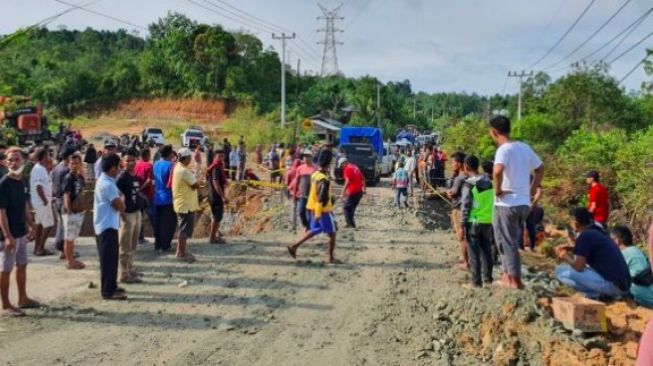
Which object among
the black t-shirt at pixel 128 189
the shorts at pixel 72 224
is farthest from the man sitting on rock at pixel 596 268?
the shorts at pixel 72 224

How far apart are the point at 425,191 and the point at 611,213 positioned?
241 inches

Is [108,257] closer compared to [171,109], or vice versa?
[108,257]

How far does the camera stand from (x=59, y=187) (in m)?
10.5

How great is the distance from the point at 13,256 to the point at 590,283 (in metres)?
6.91

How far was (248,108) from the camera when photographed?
215ft

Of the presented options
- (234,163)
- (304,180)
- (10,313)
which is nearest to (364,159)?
(234,163)

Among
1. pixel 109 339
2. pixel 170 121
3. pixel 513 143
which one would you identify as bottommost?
pixel 109 339

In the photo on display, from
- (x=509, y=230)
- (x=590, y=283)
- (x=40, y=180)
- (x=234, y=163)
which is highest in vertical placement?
(x=234, y=163)

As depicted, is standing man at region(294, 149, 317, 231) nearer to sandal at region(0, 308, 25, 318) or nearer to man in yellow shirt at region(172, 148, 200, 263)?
man in yellow shirt at region(172, 148, 200, 263)

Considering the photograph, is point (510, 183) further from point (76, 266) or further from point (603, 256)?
point (76, 266)

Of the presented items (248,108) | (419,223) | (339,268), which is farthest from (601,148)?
(248,108)

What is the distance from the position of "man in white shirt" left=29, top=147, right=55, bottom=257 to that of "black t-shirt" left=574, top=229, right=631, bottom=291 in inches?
312

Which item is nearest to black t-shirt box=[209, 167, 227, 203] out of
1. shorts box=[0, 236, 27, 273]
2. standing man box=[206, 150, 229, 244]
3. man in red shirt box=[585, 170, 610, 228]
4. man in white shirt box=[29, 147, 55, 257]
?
standing man box=[206, 150, 229, 244]

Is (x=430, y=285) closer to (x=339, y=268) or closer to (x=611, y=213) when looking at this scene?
(x=339, y=268)
